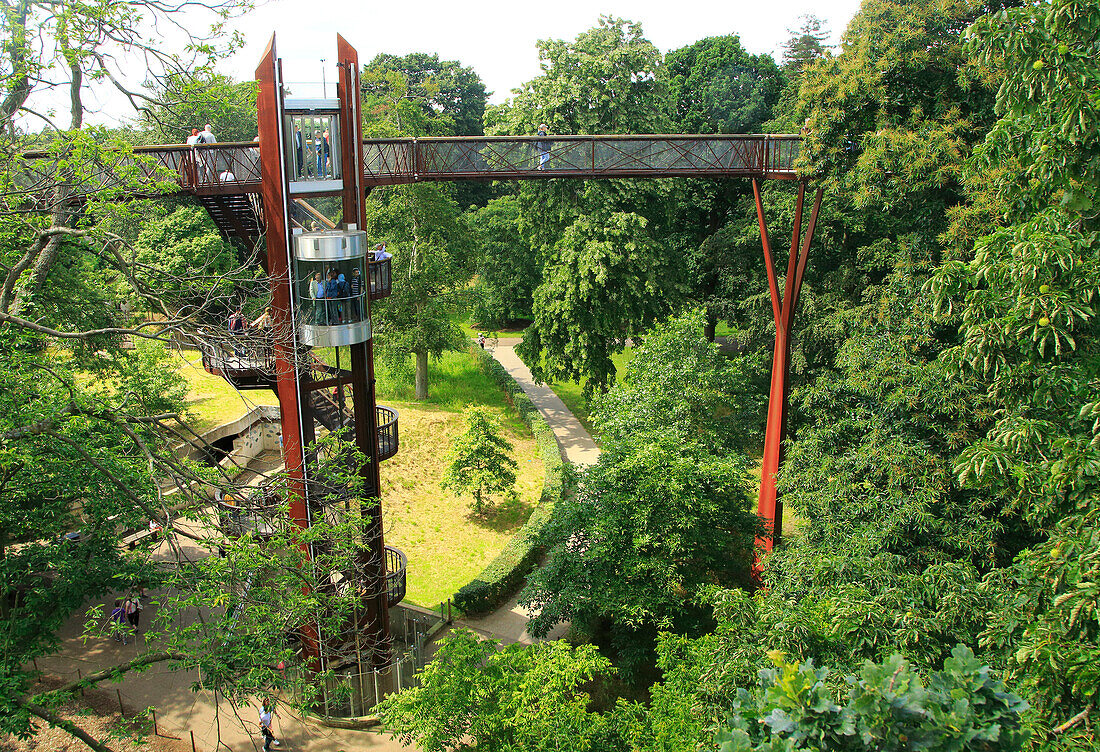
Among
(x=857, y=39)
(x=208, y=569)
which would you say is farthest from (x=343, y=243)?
(x=857, y=39)

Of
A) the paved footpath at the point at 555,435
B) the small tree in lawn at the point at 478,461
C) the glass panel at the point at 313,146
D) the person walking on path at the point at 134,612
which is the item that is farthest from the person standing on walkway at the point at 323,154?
the small tree in lawn at the point at 478,461

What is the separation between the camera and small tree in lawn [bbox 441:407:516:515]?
21.9 meters

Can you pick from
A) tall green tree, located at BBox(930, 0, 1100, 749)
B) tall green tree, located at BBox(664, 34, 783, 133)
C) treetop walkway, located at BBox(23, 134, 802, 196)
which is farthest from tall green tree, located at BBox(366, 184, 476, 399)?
tall green tree, located at BBox(930, 0, 1100, 749)

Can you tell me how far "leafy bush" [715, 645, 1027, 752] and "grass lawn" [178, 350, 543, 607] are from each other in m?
13.7

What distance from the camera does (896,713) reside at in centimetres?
504

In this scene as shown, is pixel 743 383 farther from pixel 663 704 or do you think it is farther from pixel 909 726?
pixel 909 726

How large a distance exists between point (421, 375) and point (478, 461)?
30.9ft

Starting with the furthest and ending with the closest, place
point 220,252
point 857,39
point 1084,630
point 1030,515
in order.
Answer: point 220,252 → point 857,39 → point 1030,515 → point 1084,630

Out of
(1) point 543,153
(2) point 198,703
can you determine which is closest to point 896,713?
(2) point 198,703

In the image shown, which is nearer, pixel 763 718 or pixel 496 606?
pixel 763 718

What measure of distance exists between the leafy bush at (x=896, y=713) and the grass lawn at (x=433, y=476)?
1371 centimetres

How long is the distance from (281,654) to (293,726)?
A: 15.5 feet

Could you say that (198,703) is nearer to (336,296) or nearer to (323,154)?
(336,296)

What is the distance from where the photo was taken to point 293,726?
44.7 feet
